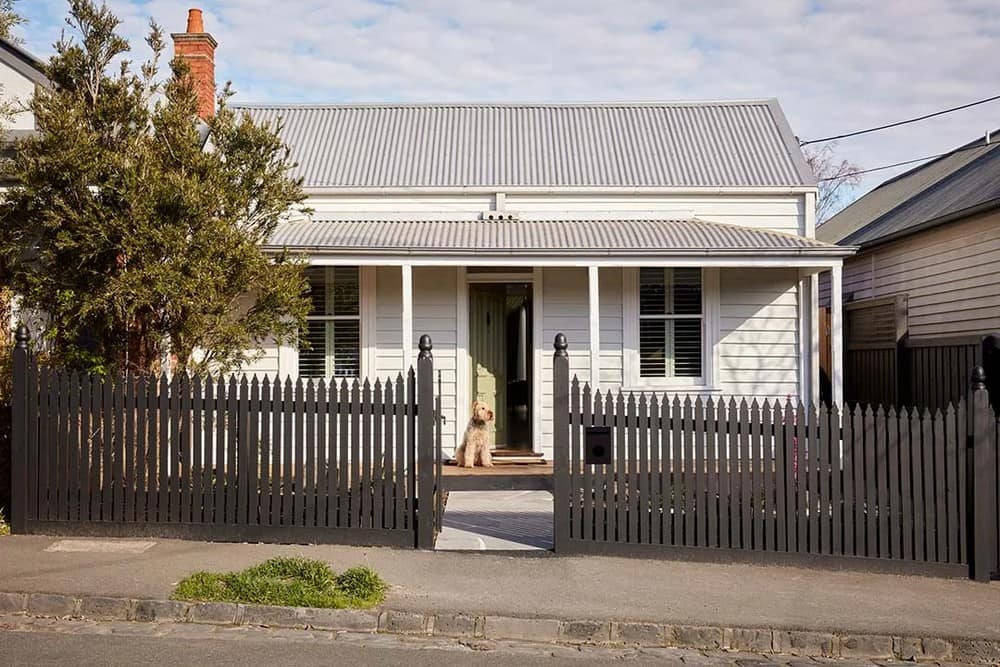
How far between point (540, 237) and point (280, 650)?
343 inches

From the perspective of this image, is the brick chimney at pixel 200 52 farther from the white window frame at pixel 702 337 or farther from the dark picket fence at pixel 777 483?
the dark picket fence at pixel 777 483

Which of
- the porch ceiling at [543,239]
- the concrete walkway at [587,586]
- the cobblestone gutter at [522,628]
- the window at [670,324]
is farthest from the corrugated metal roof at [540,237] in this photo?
the cobblestone gutter at [522,628]

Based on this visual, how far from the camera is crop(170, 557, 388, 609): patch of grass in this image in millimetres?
7133

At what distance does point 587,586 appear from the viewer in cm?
783

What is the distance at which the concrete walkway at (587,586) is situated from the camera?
7094 mm

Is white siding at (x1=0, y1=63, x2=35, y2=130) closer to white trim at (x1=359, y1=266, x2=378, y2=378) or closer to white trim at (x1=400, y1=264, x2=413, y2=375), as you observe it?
white trim at (x1=359, y1=266, x2=378, y2=378)

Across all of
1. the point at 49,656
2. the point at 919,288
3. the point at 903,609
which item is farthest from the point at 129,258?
the point at 919,288

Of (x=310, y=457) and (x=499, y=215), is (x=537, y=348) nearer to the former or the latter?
(x=499, y=215)

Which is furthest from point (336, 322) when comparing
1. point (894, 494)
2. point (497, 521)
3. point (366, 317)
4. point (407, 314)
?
point (894, 494)

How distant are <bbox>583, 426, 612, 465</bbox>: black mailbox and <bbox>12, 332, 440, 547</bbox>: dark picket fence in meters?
1.37

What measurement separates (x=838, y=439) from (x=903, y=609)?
1606 mm

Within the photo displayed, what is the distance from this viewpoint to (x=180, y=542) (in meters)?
9.04

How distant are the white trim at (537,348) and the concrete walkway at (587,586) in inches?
234

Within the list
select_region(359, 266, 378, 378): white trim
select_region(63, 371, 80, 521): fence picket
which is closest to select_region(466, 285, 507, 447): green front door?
select_region(359, 266, 378, 378): white trim
